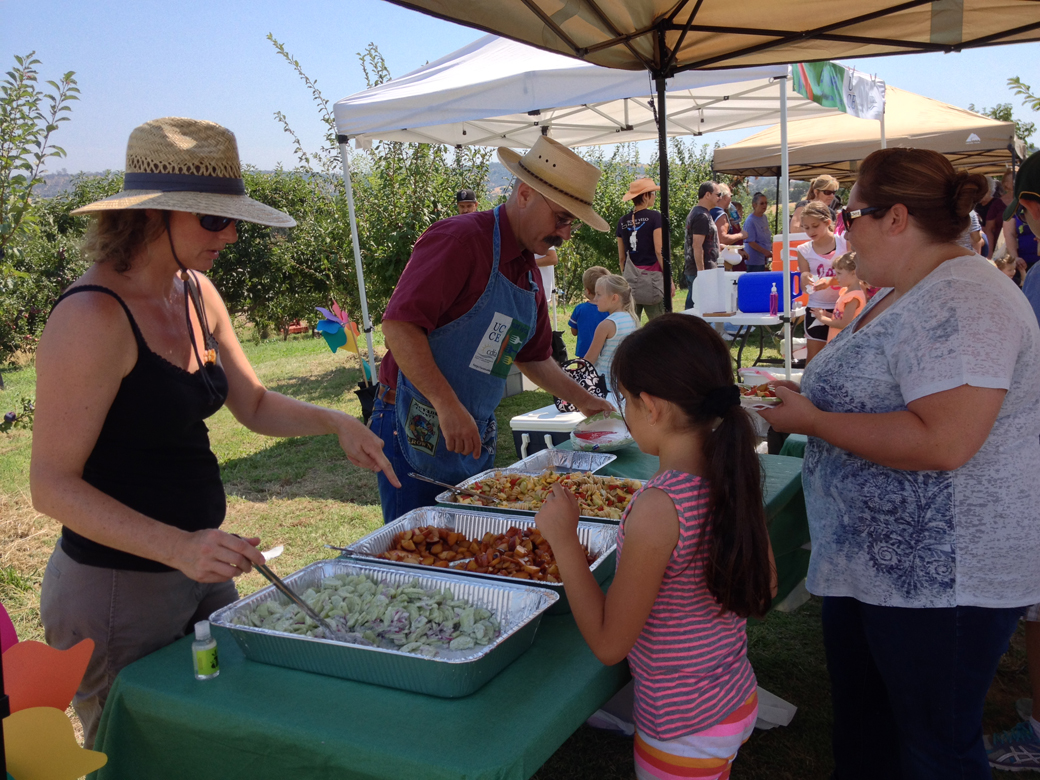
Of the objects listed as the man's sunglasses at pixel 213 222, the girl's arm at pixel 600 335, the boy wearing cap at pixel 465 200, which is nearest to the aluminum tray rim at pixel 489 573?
the man's sunglasses at pixel 213 222

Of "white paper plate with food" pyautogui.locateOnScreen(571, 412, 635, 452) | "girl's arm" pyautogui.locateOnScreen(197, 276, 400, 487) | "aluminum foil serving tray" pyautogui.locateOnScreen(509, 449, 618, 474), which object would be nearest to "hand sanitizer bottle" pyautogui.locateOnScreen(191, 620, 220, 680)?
"girl's arm" pyautogui.locateOnScreen(197, 276, 400, 487)

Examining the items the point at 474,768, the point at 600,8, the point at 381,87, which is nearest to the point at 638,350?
the point at 474,768

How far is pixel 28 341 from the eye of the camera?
11516mm

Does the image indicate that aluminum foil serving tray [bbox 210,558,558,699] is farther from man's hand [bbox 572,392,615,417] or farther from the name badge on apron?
man's hand [bbox 572,392,615,417]

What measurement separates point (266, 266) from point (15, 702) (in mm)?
13623

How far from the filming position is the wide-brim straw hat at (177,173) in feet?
4.89

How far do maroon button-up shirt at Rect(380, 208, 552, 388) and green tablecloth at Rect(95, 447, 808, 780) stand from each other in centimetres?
108

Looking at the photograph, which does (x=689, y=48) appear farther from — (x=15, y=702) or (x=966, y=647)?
(x=15, y=702)

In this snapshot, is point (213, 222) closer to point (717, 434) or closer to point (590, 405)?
point (717, 434)

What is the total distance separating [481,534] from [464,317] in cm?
66

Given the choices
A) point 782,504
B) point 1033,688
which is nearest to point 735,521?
point 782,504

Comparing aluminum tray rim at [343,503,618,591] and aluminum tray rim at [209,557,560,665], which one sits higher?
aluminum tray rim at [209,557,560,665]

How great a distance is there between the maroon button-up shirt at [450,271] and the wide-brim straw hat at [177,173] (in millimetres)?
675

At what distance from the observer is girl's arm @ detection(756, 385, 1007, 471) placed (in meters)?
1.47
